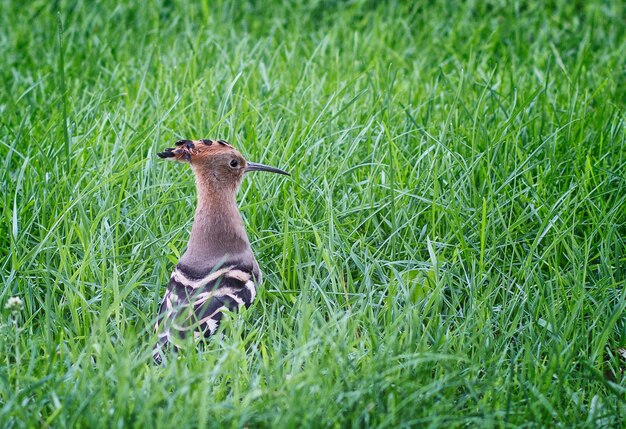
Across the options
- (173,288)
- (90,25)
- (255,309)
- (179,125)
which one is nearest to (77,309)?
(173,288)

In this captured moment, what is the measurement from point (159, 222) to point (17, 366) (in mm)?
1229

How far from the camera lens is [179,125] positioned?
5.23 metres

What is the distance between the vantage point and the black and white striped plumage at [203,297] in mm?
3533

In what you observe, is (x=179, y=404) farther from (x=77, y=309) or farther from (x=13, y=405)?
(x=77, y=309)

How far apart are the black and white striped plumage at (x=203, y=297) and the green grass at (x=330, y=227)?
0.34 ft

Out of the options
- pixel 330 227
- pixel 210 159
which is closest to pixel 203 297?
pixel 210 159

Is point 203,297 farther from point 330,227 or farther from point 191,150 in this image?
point 330,227

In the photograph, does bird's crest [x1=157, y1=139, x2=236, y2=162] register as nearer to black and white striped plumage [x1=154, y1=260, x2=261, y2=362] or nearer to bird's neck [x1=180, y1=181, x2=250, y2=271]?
bird's neck [x1=180, y1=181, x2=250, y2=271]

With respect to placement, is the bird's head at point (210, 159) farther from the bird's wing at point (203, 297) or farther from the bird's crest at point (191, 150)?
the bird's wing at point (203, 297)

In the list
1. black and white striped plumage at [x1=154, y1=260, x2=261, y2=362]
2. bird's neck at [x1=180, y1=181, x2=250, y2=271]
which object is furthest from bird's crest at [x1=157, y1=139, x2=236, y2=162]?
black and white striped plumage at [x1=154, y1=260, x2=261, y2=362]

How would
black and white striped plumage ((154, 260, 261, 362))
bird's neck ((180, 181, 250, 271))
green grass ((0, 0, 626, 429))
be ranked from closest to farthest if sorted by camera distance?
green grass ((0, 0, 626, 429))
black and white striped plumage ((154, 260, 261, 362))
bird's neck ((180, 181, 250, 271))

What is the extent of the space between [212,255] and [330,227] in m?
0.58

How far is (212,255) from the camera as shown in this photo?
12.5ft

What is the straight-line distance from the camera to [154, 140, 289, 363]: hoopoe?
3.62 metres
